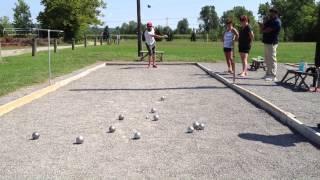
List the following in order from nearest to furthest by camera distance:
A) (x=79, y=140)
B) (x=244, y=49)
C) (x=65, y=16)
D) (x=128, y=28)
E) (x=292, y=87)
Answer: (x=79, y=140)
(x=292, y=87)
(x=244, y=49)
(x=65, y=16)
(x=128, y=28)

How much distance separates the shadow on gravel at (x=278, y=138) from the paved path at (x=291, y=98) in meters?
0.42

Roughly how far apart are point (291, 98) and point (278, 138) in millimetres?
4067

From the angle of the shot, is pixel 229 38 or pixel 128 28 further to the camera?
pixel 128 28

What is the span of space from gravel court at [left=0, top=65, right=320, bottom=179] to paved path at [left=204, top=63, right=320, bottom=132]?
1.60 ft

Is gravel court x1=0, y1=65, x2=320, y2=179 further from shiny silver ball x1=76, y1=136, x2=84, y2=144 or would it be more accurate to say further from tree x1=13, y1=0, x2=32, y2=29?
tree x1=13, y1=0, x2=32, y2=29

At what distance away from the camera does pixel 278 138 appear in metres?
7.70

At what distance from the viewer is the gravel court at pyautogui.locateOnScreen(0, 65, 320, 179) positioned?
6.03 metres

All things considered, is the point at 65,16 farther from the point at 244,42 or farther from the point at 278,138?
the point at 278,138

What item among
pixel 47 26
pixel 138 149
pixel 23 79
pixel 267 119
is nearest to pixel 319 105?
pixel 267 119

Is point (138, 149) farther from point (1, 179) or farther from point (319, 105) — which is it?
point (319, 105)

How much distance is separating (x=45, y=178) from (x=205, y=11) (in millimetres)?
161034

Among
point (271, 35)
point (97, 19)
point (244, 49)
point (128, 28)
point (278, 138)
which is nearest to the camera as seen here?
point (278, 138)

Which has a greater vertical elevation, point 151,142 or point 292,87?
point 292,87

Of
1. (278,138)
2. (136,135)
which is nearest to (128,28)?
(136,135)
